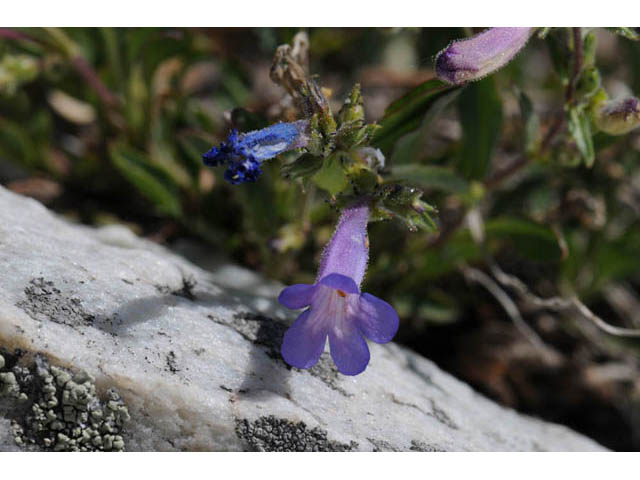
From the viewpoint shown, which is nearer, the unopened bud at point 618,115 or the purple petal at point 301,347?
the purple petal at point 301,347

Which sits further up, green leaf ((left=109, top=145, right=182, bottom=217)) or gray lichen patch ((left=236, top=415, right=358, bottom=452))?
green leaf ((left=109, top=145, right=182, bottom=217))

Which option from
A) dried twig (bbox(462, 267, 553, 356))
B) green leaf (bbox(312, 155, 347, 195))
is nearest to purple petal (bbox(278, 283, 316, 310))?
green leaf (bbox(312, 155, 347, 195))

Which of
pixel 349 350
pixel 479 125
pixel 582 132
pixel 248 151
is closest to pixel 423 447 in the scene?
pixel 349 350

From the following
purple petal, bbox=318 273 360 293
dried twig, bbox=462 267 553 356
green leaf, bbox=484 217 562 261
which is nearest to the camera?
purple petal, bbox=318 273 360 293

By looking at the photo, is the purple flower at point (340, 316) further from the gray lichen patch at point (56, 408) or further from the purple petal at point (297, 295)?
the gray lichen patch at point (56, 408)

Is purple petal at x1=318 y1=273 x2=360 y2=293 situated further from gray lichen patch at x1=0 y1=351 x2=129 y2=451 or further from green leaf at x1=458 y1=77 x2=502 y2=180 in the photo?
green leaf at x1=458 y1=77 x2=502 y2=180

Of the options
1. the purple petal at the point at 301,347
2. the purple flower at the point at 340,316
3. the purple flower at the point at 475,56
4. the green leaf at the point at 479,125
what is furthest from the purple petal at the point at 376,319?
the green leaf at the point at 479,125
